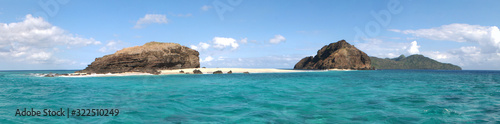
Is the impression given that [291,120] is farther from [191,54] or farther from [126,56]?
[191,54]

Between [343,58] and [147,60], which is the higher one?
[343,58]

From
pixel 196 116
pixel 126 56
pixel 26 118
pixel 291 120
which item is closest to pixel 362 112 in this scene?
pixel 291 120

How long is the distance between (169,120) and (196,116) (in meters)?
1.20

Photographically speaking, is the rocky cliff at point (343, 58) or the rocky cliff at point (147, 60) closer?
the rocky cliff at point (147, 60)

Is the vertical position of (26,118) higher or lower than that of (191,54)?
lower

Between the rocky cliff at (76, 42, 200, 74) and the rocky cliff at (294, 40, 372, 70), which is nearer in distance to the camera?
the rocky cliff at (76, 42, 200, 74)

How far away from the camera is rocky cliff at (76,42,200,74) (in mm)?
75250

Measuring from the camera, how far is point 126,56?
257ft

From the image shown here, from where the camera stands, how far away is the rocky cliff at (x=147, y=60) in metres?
75.2

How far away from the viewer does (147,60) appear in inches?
3206

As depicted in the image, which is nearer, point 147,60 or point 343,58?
point 147,60

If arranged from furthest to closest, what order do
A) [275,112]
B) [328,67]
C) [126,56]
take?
1. [328,67]
2. [126,56]
3. [275,112]

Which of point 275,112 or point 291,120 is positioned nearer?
point 291,120

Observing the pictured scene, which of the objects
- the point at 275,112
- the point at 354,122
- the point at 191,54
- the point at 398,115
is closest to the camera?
the point at 354,122
